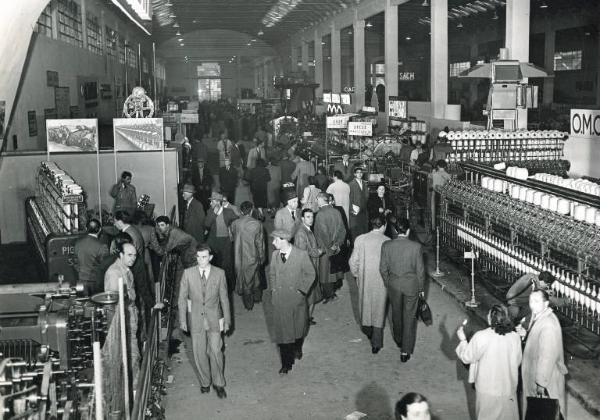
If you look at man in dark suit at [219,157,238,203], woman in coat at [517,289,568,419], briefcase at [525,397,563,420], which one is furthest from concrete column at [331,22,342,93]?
briefcase at [525,397,563,420]

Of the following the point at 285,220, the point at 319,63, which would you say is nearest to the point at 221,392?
the point at 285,220

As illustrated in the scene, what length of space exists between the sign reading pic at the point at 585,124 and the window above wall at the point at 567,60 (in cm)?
2422

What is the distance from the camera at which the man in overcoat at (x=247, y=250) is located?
10.4 metres

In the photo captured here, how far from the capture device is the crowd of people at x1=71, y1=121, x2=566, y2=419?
20.2ft

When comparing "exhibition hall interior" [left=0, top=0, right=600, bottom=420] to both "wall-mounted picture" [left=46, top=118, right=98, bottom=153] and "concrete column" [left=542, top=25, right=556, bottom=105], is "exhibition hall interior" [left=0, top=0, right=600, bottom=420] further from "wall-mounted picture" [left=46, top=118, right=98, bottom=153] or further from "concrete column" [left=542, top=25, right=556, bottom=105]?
"concrete column" [left=542, top=25, right=556, bottom=105]

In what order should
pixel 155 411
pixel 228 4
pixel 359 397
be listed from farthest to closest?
pixel 228 4 → pixel 359 397 → pixel 155 411

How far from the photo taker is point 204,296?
7758 mm

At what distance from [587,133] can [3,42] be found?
11425 millimetres

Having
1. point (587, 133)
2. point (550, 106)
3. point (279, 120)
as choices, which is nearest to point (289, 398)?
point (587, 133)

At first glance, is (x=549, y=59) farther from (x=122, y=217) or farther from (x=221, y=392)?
(x=221, y=392)

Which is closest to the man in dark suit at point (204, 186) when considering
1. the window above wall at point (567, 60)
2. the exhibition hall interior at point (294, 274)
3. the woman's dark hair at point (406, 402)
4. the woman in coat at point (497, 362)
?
the exhibition hall interior at point (294, 274)

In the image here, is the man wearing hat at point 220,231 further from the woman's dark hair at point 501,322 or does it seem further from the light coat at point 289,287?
the woman's dark hair at point 501,322

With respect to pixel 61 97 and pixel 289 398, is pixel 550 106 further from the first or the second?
pixel 289 398

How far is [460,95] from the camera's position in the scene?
46.7 meters
